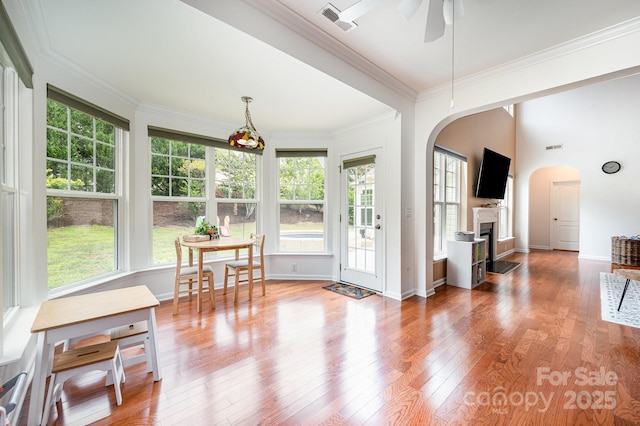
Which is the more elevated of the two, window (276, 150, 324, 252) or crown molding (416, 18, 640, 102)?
crown molding (416, 18, 640, 102)

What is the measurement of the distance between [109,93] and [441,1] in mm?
3307

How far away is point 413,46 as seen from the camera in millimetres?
2641

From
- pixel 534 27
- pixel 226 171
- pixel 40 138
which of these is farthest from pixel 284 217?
pixel 534 27

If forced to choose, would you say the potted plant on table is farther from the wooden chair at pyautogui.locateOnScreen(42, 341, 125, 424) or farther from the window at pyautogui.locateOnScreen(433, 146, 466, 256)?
the window at pyautogui.locateOnScreen(433, 146, 466, 256)

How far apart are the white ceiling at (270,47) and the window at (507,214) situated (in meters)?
5.30

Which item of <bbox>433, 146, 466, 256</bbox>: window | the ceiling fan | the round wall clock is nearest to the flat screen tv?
<bbox>433, 146, 466, 256</bbox>: window

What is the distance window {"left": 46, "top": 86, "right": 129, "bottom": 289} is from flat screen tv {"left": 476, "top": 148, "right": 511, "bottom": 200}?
5.87 meters

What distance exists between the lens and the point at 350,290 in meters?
4.06

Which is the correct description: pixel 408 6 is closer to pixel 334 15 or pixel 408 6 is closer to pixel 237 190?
pixel 334 15

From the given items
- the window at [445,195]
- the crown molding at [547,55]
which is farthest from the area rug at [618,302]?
the crown molding at [547,55]

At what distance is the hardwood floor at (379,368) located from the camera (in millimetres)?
1654

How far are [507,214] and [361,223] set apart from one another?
17.6 feet

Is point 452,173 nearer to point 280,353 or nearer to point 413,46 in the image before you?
point 413,46

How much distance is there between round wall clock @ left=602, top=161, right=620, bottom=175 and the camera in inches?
244
